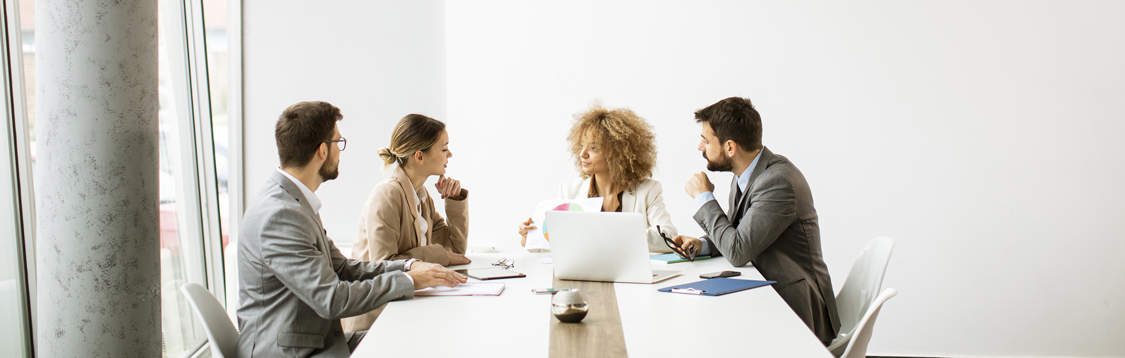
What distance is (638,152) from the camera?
11.4 feet

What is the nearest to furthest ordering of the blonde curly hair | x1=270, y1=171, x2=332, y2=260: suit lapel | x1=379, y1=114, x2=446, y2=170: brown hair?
x1=270, y1=171, x2=332, y2=260: suit lapel < x1=379, y1=114, x2=446, y2=170: brown hair < the blonde curly hair

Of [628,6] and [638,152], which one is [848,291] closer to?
[638,152]

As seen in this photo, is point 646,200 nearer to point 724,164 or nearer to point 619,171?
point 619,171

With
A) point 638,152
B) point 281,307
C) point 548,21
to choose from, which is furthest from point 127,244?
point 548,21

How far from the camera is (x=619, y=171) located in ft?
11.1

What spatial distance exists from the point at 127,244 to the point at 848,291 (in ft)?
8.72

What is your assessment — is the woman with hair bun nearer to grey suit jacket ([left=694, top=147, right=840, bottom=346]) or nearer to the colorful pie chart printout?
the colorful pie chart printout

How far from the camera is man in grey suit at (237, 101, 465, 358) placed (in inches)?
74.4

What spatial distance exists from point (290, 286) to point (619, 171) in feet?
6.05

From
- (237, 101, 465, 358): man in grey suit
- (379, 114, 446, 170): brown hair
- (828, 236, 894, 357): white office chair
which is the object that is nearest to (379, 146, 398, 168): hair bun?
(379, 114, 446, 170): brown hair

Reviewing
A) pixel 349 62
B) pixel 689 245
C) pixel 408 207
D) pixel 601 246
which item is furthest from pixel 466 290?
pixel 349 62

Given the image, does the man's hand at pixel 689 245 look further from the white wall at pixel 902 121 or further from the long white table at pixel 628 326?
the white wall at pixel 902 121

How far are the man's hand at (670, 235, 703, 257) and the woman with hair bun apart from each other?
0.86 metres

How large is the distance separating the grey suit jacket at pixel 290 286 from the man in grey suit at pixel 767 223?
1.23 meters
